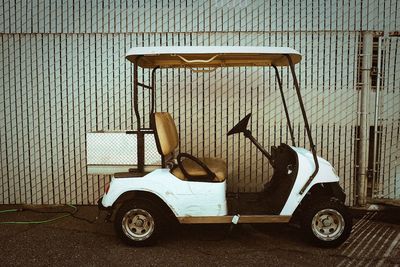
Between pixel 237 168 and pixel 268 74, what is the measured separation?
1.55 m

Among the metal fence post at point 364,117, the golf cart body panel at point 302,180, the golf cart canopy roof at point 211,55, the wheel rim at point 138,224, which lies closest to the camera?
the golf cart canopy roof at point 211,55

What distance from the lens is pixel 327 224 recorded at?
13.8ft

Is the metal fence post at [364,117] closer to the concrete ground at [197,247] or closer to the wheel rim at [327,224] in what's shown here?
the concrete ground at [197,247]

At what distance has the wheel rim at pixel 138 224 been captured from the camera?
4.25 meters

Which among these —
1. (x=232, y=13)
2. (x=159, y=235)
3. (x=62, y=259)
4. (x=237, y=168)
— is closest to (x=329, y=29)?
(x=232, y=13)

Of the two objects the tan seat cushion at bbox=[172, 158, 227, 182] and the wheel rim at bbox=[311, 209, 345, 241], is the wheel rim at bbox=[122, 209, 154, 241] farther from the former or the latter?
the wheel rim at bbox=[311, 209, 345, 241]

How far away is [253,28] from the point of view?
573cm

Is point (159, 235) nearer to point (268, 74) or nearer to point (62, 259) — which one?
point (62, 259)

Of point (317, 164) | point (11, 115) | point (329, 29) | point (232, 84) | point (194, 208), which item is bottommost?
point (194, 208)

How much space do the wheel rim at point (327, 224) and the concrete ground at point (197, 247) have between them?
17cm

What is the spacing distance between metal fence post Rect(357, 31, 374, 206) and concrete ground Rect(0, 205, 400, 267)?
2.27ft

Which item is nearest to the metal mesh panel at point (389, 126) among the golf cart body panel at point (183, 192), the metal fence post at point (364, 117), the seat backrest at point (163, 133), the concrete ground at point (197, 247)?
the metal fence post at point (364, 117)

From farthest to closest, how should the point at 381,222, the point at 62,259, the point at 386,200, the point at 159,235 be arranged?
1. the point at 386,200
2. the point at 381,222
3. the point at 159,235
4. the point at 62,259

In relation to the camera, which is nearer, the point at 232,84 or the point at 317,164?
the point at 317,164
